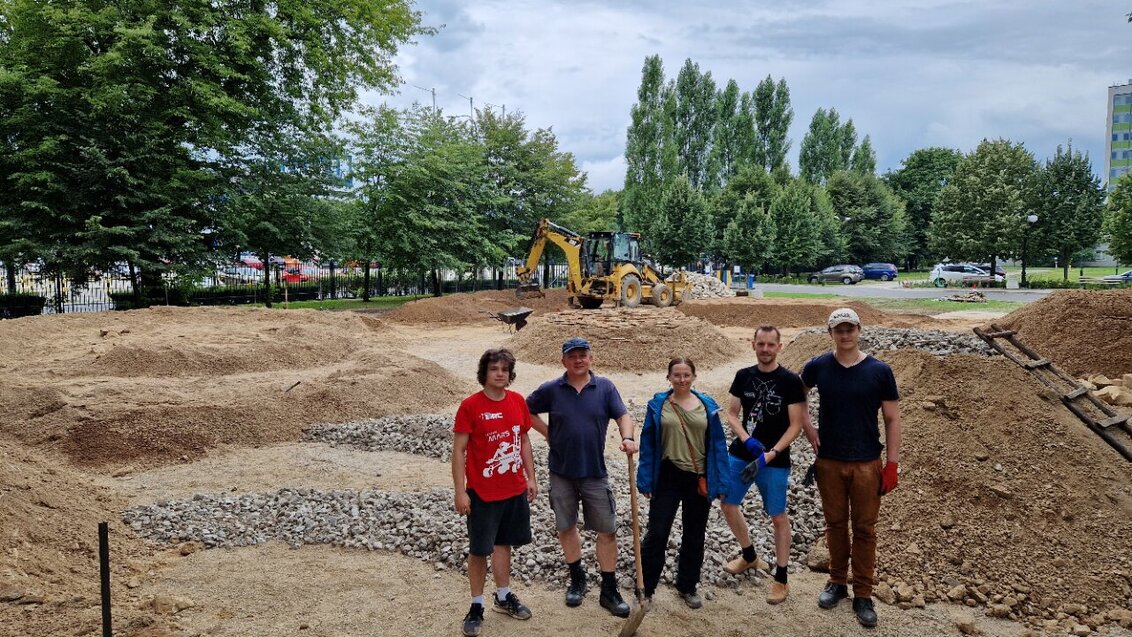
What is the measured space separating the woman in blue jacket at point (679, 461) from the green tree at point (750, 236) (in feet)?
126

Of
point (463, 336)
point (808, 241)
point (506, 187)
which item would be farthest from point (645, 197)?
point (463, 336)

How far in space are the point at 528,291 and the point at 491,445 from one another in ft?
71.3

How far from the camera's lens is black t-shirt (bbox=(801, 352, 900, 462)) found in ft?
12.6

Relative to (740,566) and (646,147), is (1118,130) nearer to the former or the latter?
(646,147)

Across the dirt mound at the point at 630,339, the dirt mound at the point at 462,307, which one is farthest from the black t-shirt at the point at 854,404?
the dirt mound at the point at 462,307

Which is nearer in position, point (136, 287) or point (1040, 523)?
point (1040, 523)

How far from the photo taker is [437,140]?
2634cm

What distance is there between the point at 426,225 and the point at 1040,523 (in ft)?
71.3

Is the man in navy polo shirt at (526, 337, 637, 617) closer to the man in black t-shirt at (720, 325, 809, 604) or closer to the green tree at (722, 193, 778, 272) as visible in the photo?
the man in black t-shirt at (720, 325, 809, 604)

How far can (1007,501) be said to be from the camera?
4.80 meters

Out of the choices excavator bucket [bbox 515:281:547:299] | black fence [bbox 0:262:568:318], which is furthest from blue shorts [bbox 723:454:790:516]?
excavator bucket [bbox 515:281:547:299]

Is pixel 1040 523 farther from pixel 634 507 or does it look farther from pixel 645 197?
pixel 645 197

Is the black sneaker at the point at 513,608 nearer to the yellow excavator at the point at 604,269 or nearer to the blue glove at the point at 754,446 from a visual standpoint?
the blue glove at the point at 754,446

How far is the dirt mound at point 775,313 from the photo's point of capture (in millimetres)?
20894
